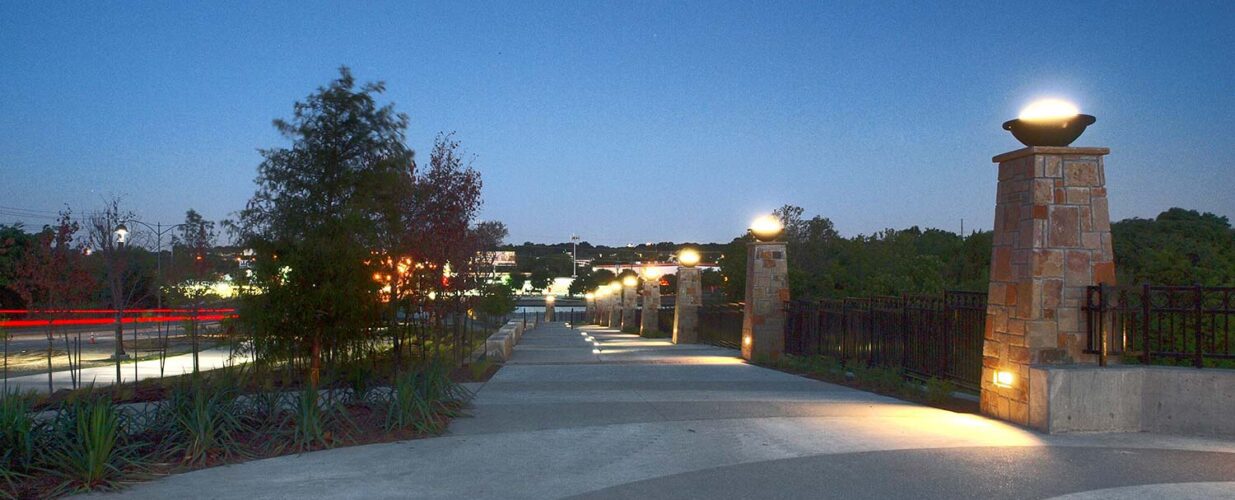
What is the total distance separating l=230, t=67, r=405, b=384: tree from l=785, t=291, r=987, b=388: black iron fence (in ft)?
25.8

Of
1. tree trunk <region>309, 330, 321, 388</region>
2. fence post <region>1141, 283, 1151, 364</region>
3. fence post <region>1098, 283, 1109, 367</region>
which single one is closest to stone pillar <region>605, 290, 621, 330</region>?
tree trunk <region>309, 330, 321, 388</region>

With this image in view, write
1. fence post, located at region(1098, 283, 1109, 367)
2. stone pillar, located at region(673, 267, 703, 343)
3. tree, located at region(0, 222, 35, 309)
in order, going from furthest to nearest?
tree, located at region(0, 222, 35, 309) < stone pillar, located at region(673, 267, 703, 343) < fence post, located at region(1098, 283, 1109, 367)

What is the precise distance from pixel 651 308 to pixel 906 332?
24.3 meters

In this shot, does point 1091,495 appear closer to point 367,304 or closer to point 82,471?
point 82,471

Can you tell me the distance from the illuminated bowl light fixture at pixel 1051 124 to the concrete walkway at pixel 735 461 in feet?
10.2

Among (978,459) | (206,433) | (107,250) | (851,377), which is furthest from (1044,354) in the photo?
(107,250)

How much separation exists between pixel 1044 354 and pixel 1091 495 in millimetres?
3153

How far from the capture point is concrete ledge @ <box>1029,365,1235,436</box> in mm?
8555

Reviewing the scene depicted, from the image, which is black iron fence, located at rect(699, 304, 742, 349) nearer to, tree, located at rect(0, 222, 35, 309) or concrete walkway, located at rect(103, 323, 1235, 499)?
concrete walkway, located at rect(103, 323, 1235, 499)

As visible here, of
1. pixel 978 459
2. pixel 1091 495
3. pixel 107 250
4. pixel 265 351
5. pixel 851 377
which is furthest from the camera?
pixel 107 250

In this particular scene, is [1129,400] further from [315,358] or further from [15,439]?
[15,439]

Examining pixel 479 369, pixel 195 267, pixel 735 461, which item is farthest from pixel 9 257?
pixel 735 461

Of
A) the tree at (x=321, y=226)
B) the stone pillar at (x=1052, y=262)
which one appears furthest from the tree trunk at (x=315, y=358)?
the stone pillar at (x=1052, y=262)

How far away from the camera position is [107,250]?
1656 cm
